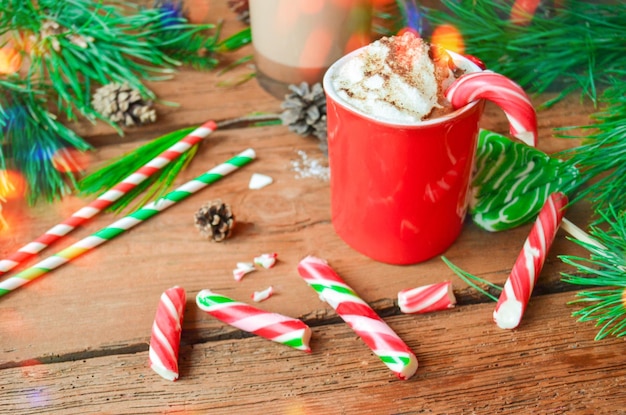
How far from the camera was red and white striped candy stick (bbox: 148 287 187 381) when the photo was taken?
757 mm

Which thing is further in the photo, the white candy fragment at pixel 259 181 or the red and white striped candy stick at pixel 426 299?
the white candy fragment at pixel 259 181

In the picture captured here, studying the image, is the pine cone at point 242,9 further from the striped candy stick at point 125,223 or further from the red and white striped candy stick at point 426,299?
the red and white striped candy stick at point 426,299

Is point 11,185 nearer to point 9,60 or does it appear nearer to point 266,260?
point 9,60

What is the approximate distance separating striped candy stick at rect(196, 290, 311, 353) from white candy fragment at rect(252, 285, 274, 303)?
0.04 metres

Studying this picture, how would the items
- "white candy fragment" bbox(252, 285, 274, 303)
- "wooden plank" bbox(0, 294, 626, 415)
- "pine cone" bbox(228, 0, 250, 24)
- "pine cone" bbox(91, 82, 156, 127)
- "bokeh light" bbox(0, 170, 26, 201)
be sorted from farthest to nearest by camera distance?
"pine cone" bbox(228, 0, 250, 24) < "pine cone" bbox(91, 82, 156, 127) < "bokeh light" bbox(0, 170, 26, 201) < "white candy fragment" bbox(252, 285, 274, 303) < "wooden plank" bbox(0, 294, 626, 415)

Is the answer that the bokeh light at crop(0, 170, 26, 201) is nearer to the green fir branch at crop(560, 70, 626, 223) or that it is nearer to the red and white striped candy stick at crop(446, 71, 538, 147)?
the red and white striped candy stick at crop(446, 71, 538, 147)

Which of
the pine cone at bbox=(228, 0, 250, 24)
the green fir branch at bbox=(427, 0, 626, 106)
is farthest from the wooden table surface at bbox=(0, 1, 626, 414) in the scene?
the pine cone at bbox=(228, 0, 250, 24)

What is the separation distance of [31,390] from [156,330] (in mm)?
156

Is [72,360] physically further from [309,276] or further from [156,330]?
[309,276]

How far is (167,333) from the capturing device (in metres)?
0.78

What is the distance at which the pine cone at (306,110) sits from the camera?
3.54ft

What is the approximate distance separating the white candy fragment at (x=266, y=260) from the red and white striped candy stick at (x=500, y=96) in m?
0.33

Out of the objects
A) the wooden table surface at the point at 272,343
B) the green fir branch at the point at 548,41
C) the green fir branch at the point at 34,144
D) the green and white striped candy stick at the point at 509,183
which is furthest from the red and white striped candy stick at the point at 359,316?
the green fir branch at the point at 548,41

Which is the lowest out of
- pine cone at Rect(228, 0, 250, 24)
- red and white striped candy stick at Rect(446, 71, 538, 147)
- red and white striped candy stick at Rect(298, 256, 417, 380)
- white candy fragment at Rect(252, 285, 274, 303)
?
white candy fragment at Rect(252, 285, 274, 303)
